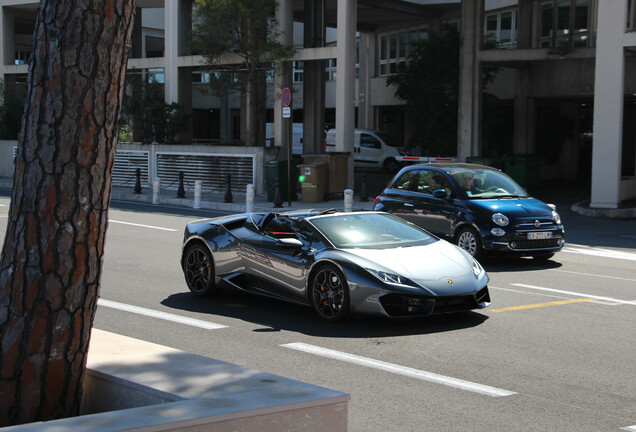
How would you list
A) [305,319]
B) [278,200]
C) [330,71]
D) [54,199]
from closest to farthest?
1. [54,199]
2. [305,319]
3. [278,200]
4. [330,71]

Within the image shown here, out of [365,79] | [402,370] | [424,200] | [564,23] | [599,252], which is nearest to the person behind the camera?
[402,370]

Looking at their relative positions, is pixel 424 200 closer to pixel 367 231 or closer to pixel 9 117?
pixel 367 231

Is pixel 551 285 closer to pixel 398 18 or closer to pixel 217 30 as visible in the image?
pixel 217 30

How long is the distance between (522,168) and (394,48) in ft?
52.9

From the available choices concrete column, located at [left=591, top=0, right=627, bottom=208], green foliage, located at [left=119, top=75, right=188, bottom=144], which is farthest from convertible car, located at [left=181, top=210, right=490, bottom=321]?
green foliage, located at [left=119, top=75, right=188, bottom=144]

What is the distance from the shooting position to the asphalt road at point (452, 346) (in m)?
5.95

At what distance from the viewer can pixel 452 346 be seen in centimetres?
798

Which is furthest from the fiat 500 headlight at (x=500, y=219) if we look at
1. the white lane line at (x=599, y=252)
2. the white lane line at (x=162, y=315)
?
the white lane line at (x=162, y=315)

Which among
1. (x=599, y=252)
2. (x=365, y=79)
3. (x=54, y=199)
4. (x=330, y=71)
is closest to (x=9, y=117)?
(x=365, y=79)

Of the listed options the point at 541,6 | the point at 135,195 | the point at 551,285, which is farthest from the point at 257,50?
the point at 551,285

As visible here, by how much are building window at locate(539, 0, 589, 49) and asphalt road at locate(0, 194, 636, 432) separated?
67.4ft

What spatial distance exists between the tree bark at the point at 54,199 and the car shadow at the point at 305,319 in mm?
4664

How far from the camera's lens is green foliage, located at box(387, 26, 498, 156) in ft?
111

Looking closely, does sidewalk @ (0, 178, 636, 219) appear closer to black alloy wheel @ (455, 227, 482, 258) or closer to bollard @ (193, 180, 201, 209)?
bollard @ (193, 180, 201, 209)
